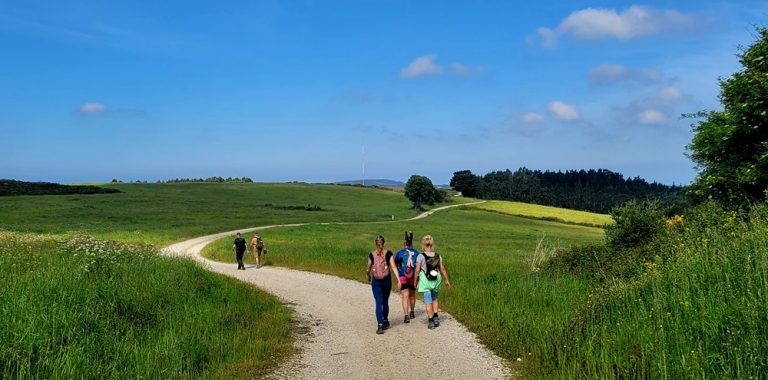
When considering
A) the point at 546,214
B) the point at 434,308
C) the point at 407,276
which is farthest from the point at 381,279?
the point at 546,214

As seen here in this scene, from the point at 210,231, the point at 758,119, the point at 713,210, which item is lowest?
the point at 210,231

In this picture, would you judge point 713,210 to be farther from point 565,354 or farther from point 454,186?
point 454,186

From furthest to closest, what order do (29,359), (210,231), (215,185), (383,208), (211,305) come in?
(215,185) → (383,208) → (210,231) → (211,305) → (29,359)

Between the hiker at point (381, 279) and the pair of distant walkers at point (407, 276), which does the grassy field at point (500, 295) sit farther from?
the hiker at point (381, 279)

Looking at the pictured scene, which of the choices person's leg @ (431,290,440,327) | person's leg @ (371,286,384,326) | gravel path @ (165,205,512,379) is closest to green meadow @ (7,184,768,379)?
gravel path @ (165,205,512,379)

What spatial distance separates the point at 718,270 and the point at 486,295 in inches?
275

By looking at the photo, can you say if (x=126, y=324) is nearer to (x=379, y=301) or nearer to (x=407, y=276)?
(x=379, y=301)

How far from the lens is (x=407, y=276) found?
1301 cm

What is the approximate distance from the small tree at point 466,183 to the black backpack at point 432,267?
148 metres

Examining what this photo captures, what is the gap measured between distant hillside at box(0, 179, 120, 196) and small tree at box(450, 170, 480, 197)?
9697 centimetres

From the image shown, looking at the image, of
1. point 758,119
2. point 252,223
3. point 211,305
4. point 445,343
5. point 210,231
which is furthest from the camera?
point 252,223

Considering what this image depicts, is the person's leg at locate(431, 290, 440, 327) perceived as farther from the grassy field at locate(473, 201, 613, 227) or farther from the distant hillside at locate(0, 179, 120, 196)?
the grassy field at locate(473, 201, 613, 227)

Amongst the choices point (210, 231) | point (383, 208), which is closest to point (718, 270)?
point (210, 231)

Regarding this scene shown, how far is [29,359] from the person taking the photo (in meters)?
7.48
